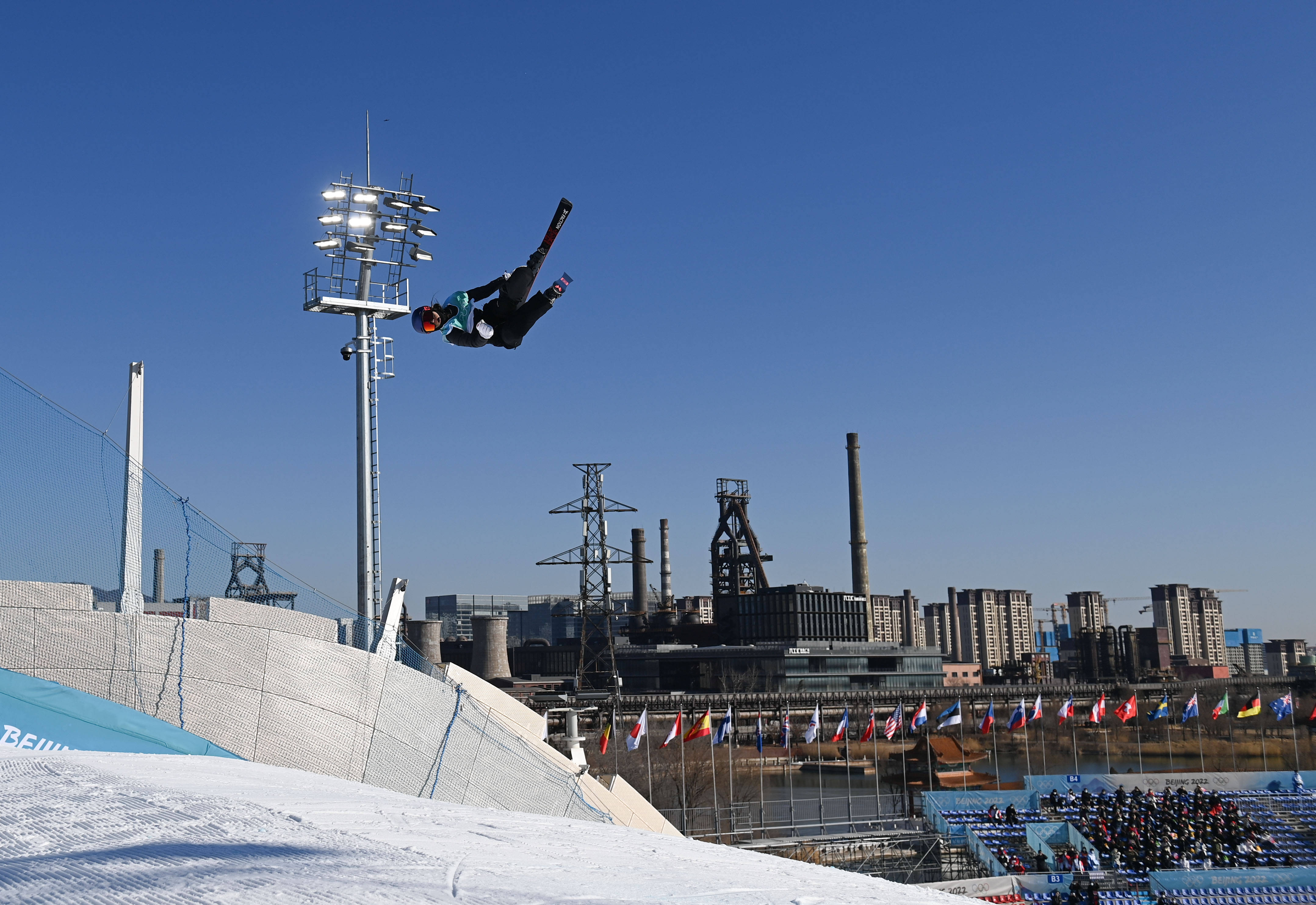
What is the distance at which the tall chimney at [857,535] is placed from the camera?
354 ft

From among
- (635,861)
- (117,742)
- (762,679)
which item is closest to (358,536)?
(117,742)

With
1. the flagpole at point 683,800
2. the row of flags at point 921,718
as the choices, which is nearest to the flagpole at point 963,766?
the row of flags at point 921,718

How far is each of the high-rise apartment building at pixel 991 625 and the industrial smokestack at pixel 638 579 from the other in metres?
92.9

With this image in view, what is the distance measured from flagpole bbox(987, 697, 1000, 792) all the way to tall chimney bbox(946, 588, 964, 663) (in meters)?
97.0

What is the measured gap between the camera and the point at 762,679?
9275 centimetres

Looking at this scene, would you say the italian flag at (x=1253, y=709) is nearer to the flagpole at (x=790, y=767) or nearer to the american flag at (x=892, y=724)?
the american flag at (x=892, y=724)

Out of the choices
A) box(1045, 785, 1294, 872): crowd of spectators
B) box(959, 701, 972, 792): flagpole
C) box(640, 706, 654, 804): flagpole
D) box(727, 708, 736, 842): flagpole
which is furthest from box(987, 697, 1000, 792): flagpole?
box(640, 706, 654, 804): flagpole

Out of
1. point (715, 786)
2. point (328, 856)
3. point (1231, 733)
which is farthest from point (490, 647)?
point (328, 856)

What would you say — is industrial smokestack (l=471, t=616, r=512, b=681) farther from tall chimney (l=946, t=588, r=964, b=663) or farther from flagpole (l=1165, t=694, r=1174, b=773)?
tall chimney (l=946, t=588, r=964, b=663)

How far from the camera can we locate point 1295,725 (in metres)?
78.7

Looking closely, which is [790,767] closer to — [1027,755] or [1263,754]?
[1027,755]

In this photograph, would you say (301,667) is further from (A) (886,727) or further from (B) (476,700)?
(A) (886,727)

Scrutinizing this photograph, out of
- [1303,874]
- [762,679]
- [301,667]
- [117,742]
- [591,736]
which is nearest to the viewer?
[117,742]

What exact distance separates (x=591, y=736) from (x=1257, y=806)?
3167 cm
